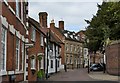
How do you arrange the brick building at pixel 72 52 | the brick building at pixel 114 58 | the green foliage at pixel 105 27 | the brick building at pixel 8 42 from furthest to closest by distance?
the brick building at pixel 72 52 < the green foliage at pixel 105 27 < the brick building at pixel 114 58 < the brick building at pixel 8 42

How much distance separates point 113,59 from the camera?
3888 centimetres

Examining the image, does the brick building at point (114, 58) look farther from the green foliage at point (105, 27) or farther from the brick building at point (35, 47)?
the brick building at point (35, 47)

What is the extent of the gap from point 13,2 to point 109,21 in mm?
29270

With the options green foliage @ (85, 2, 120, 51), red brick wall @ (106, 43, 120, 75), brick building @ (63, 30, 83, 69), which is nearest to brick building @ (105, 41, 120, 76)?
red brick wall @ (106, 43, 120, 75)

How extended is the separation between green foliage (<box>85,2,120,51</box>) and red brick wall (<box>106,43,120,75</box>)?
2.66 metres

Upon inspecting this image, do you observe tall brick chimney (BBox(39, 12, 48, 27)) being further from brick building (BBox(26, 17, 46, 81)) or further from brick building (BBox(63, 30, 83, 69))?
brick building (BBox(63, 30, 83, 69))

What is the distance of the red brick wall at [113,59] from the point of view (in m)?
36.6

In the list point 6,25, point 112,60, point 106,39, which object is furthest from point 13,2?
point 106,39

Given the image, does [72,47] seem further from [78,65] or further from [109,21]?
[109,21]

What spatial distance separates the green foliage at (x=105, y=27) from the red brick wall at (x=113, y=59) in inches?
105

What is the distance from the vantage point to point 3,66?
1405 cm

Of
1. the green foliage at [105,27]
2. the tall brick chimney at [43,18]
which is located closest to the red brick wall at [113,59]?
the green foliage at [105,27]

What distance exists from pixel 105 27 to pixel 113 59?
283 inches

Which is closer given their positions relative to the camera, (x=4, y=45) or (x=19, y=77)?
(x=4, y=45)
